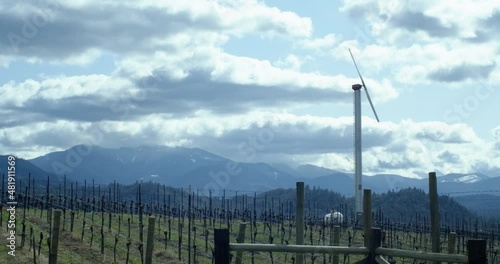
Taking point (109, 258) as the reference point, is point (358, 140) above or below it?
above

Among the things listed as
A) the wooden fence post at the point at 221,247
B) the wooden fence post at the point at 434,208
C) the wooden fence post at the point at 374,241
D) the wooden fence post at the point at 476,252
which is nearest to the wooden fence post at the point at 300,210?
the wooden fence post at the point at 374,241

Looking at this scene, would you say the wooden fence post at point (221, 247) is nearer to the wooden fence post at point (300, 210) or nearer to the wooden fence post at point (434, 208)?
the wooden fence post at point (300, 210)

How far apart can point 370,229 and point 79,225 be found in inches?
1508

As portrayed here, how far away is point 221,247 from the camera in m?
9.80

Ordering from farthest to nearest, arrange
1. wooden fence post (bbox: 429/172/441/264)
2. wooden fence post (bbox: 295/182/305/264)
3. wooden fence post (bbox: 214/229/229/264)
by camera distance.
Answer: wooden fence post (bbox: 295/182/305/264) < wooden fence post (bbox: 429/172/441/264) < wooden fence post (bbox: 214/229/229/264)

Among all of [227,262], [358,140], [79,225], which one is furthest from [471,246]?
[358,140]

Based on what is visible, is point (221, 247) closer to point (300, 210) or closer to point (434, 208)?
point (300, 210)

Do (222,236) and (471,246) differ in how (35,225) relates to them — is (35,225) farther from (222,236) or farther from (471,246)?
(471,246)

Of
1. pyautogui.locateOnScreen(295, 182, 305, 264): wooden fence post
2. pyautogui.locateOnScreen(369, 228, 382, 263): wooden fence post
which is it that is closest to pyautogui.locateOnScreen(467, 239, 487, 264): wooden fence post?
pyautogui.locateOnScreen(369, 228, 382, 263): wooden fence post

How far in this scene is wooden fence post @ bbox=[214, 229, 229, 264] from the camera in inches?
385

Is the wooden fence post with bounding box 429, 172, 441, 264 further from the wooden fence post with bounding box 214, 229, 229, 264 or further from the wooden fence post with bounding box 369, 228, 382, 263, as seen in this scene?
the wooden fence post with bounding box 214, 229, 229, 264

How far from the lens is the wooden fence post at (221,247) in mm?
9781

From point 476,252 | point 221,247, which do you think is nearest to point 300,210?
point 221,247

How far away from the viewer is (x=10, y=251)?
88.5 feet
